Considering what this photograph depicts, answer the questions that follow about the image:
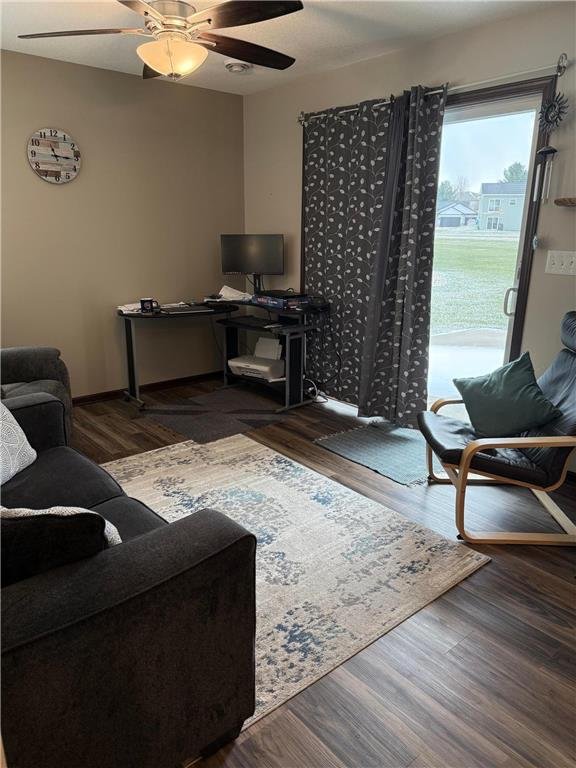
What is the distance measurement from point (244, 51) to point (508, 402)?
213 centimetres

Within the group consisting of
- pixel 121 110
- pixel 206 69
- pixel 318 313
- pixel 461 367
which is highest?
pixel 206 69

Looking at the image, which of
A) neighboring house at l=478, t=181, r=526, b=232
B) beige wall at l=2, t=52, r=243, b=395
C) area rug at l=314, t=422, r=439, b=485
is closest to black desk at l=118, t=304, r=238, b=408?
beige wall at l=2, t=52, r=243, b=395

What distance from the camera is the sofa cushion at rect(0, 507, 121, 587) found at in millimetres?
1114

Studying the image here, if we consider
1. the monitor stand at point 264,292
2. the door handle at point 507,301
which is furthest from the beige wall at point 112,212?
the door handle at point 507,301

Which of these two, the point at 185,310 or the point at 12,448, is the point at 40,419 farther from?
the point at 185,310

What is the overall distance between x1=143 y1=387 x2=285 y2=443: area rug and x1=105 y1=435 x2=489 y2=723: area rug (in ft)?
1.18

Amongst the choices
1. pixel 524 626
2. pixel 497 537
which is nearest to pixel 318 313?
pixel 497 537

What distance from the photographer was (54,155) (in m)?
3.81

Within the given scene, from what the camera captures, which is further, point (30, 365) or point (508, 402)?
point (30, 365)

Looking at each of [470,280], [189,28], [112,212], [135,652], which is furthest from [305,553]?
[112,212]

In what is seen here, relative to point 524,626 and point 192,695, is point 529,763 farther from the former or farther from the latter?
point 192,695

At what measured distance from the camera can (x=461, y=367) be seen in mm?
3674

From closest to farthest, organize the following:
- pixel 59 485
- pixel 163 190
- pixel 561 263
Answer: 1. pixel 59 485
2. pixel 561 263
3. pixel 163 190

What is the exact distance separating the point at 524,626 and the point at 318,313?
2.78 m
